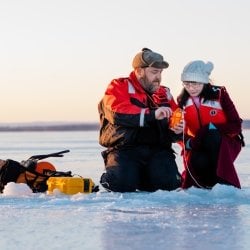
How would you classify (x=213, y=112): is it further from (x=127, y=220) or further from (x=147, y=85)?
(x=127, y=220)

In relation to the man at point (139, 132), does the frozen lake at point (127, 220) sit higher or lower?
lower

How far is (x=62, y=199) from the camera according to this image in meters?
4.20

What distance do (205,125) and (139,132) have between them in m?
0.54

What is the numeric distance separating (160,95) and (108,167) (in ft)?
2.49

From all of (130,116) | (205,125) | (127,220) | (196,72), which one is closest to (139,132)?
(130,116)

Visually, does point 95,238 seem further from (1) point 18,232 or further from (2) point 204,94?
(2) point 204,94

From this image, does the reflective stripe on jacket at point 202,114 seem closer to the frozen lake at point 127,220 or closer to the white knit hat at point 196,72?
the white knit hat at point 196,72

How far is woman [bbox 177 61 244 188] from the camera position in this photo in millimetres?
4910

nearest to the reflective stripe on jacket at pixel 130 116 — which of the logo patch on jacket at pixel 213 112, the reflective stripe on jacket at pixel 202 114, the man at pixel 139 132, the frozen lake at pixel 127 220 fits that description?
the man at pixel 139 132

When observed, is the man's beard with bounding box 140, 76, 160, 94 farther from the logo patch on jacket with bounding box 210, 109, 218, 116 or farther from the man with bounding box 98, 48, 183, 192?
the logo patch on jacket with bounding box 210, 109, 218, 116

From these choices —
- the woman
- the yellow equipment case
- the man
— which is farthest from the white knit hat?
the yellow equipment case

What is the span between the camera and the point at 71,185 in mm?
4684

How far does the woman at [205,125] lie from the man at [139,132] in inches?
5.6

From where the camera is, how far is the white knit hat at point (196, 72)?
16.1 feet
